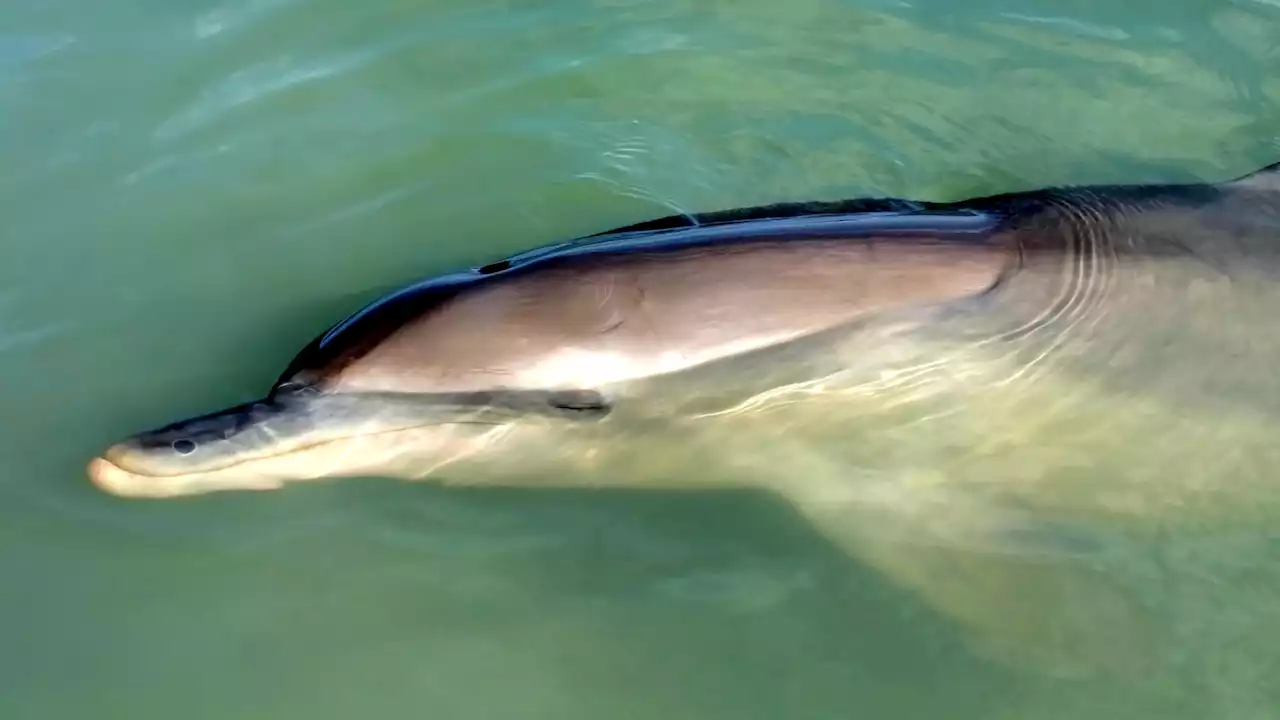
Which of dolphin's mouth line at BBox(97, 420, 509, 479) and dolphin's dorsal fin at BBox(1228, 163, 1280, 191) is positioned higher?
dolphin's dorsal fin at BBox(1228, 163, 1280, 191)

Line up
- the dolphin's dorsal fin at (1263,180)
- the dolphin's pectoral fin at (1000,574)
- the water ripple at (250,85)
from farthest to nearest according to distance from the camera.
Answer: the water ripple at (250,85) → the dolphin's dorsal fin at (1263,180) → the dolphin's pectoral fin at (1000,574)

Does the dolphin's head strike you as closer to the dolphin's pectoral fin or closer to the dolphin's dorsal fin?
the dolphin's pectoral fin

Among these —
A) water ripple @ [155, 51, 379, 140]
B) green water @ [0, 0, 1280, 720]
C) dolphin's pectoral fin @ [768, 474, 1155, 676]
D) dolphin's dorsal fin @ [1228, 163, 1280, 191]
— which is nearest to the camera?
green water @ [0, 0, 1280, 720]

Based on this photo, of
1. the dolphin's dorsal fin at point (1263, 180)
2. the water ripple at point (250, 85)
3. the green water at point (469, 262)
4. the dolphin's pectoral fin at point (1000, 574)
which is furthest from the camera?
the water ripple at point (250, 85)

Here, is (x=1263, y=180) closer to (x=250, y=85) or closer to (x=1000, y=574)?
(x=1000, y=574)

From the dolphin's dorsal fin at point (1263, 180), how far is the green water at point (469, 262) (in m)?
1.33

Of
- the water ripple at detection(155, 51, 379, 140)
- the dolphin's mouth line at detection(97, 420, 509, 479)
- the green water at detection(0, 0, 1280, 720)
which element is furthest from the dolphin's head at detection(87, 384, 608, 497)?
the water ripple at detection(155, 51, 379, 140)

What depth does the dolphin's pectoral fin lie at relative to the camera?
495 cm

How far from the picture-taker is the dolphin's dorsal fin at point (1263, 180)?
6.09m

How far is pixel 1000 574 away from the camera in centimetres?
521

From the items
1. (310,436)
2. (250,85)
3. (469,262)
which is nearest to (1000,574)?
(310,436)

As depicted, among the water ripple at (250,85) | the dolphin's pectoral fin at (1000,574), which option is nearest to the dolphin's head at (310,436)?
the dolphin's pectoral fin at (1000,574)

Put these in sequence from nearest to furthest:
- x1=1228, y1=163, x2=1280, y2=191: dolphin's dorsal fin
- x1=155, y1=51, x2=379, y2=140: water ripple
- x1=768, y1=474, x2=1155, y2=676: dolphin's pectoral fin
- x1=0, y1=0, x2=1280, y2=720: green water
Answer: x1=0, y1=0, x2=1280, y2=720: green water
x1=768, y1=474, x2=1155, y2=676: dolphin's pectoral fin
x1=1228, y1=163, x2=1280, y2=191: dolphin's dorsal fin
x1=155, y1=51, x2=379, y2=140: water ripple

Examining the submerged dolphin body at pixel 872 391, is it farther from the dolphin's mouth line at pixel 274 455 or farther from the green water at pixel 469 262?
the green water at pixel 469 262
